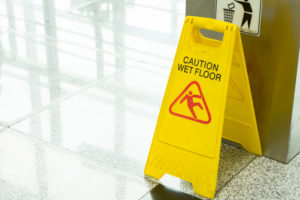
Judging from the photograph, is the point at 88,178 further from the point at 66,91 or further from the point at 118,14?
the point at 118,14

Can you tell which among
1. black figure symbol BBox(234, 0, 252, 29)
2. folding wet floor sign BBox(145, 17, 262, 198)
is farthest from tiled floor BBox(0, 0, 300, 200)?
black figure symbol BBox(234, 0, 252, 29)

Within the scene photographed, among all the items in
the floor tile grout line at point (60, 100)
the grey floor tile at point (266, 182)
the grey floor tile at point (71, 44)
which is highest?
the grey floor tile at point (71, 44)

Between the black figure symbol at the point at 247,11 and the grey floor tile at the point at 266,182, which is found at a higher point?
the black figure symbol at the point at 247,11

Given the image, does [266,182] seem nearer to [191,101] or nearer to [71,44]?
[191,101]

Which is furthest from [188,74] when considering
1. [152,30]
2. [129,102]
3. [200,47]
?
[152,30]

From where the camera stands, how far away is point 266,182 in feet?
10.8

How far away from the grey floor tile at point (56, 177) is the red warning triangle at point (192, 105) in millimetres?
486

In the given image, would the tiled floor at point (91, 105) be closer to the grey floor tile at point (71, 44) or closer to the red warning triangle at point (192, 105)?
the grey floor tile at point (71, 44)

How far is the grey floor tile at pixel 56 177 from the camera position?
3205mm

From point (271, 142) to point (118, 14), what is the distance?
3.08 m

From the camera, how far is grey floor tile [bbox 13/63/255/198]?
352 centimetres

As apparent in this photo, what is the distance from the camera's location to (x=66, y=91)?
445cm

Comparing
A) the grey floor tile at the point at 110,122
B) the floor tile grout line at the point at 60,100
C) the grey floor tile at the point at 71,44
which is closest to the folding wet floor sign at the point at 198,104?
the grey floor tile at the point at 110,122

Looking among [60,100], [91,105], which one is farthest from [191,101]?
[60,100]
